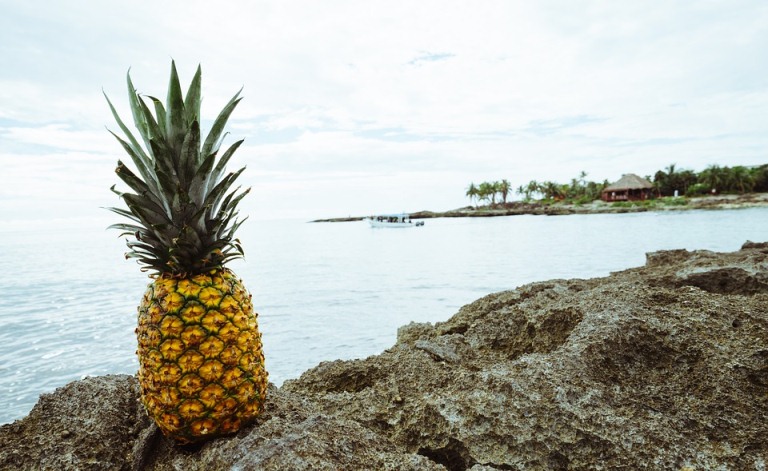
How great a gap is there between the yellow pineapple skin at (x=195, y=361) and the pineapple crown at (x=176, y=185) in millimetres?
158

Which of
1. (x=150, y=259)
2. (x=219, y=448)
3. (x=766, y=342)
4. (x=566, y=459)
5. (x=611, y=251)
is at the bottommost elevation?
(x=611, y=251)

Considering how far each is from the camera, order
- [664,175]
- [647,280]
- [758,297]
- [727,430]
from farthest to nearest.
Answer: [664,175] < [647,280] < [758,297] < [727,430]

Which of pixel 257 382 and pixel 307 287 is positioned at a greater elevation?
pixel 257 382

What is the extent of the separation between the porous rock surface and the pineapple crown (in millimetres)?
919

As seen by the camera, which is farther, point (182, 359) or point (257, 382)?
point (257, 382)

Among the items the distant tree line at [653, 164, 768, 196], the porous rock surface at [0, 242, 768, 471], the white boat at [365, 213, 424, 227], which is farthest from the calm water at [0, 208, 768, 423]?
the distant tree line at [653, 164, 768, 196]

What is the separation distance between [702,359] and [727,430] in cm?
44

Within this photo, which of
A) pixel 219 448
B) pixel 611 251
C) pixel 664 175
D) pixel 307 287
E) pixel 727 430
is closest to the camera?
pixel 219 448

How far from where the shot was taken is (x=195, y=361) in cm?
209

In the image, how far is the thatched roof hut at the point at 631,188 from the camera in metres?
85.8

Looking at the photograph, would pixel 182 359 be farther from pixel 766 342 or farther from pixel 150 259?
pixel 766 342

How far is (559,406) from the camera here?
2.18 meters

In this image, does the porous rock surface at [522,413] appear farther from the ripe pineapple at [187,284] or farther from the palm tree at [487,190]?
the palm tree at [487,190]

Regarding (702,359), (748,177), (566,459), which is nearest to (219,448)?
(566,459)
